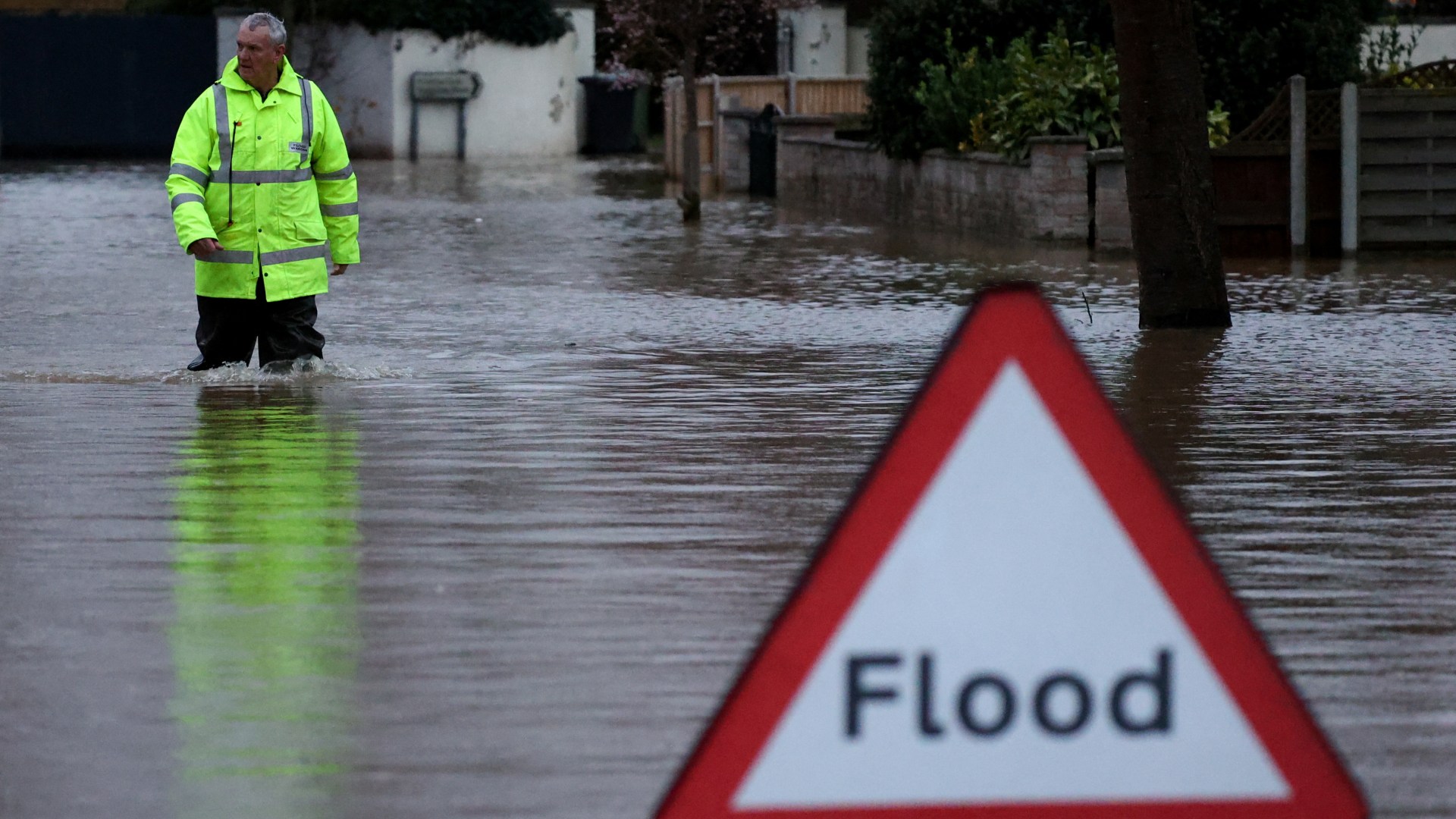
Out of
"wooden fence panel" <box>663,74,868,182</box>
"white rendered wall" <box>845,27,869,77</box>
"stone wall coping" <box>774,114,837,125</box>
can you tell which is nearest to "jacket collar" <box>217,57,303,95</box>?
"stone wall coping" <box>774,114,837,125</box>

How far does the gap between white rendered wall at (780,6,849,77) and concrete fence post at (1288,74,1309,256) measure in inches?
1092

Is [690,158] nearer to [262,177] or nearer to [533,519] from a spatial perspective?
[262,177]

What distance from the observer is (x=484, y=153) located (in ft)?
153

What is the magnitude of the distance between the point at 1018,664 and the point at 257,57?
25.6 feet

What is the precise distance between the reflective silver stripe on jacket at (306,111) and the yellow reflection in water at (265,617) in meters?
1.45

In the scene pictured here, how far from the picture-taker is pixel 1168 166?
13.2m

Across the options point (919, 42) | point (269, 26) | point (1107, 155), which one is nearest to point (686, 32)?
point (919, 42)

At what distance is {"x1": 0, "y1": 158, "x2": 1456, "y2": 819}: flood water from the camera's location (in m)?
4.77

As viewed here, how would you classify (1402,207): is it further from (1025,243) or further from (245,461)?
(245,461)

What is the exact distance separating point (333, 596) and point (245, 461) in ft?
8.02

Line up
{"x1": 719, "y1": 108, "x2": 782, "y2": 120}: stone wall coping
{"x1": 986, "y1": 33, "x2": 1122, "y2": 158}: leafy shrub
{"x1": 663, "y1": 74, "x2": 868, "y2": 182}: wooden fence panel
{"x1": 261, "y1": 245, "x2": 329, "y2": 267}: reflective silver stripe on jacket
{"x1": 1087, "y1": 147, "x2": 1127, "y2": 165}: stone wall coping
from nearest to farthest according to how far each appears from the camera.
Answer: {"x1": 261, "y1": 245, "x2": 329, "y2": 267}: reflective silver stripe on jacket
{"x1": 1087, "y1": 147, "x2": 1127, "y2": 165}: stone wall coping
{"x1": 986, "y1": 33, "x2": 1122, "y2": 158}: leafy shrub
{"x1": 719, "y1": 108, "x2": 782, "y2": 120}: stone wall coping
{"x1": 663, "y1": 74, "x2": 868, "y2": 182}: wooden fence panel

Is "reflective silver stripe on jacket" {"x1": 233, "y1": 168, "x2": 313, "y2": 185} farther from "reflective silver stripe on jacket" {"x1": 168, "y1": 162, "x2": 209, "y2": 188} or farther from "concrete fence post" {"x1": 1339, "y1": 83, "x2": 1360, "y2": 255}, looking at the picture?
"concrete fence post" {"x1": 1339, "y1": 83, "x2": 1360, "y2": 255}

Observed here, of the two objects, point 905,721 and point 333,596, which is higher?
point 905,721

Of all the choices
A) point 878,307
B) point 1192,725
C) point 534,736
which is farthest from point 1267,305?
point 1192,725
